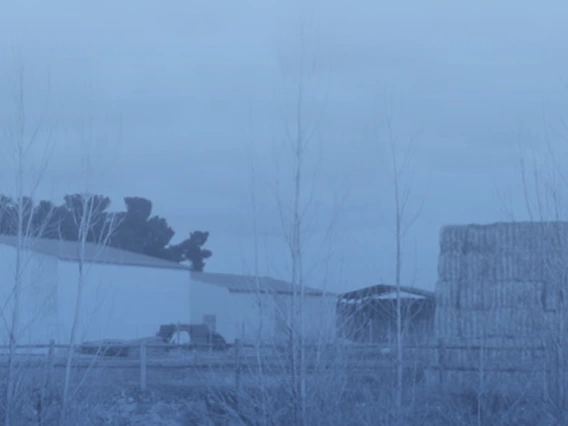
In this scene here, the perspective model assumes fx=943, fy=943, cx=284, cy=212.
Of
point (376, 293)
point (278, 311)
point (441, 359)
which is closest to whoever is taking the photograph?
point (278, 311)

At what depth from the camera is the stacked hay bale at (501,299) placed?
11.8m

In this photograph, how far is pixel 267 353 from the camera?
9875 millimetres

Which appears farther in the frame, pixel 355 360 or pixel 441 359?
pixel 441 359

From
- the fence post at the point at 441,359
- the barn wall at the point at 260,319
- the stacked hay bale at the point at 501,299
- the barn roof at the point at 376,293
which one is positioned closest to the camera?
the barn wall at the point at 260,319

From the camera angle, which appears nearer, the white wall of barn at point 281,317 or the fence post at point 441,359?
the white wall of barn at point 281,317

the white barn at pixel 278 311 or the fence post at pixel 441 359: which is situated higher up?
the white barn at pixel 278 311

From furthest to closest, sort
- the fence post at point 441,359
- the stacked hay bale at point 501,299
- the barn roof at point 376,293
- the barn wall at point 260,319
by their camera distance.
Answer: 1. the fence post at point 441,359
2. the stacked hay bale at point 501,299
3. the barn roof at point 376,293
4. the barn wall at point 260,319

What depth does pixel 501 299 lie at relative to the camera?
60.8 ft

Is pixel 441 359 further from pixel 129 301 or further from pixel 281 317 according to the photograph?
pixel 129 301

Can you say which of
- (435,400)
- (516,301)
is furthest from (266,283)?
(516,301)

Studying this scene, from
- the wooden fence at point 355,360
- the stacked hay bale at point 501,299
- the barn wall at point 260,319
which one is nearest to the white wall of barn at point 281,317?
the barn wall at point 260,319

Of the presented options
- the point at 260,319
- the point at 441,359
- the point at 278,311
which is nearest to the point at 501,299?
the point at 441,359

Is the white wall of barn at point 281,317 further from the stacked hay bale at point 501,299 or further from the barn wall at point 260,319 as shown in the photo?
the stacked hay bale at point 501,299

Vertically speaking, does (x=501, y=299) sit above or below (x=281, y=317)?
above
